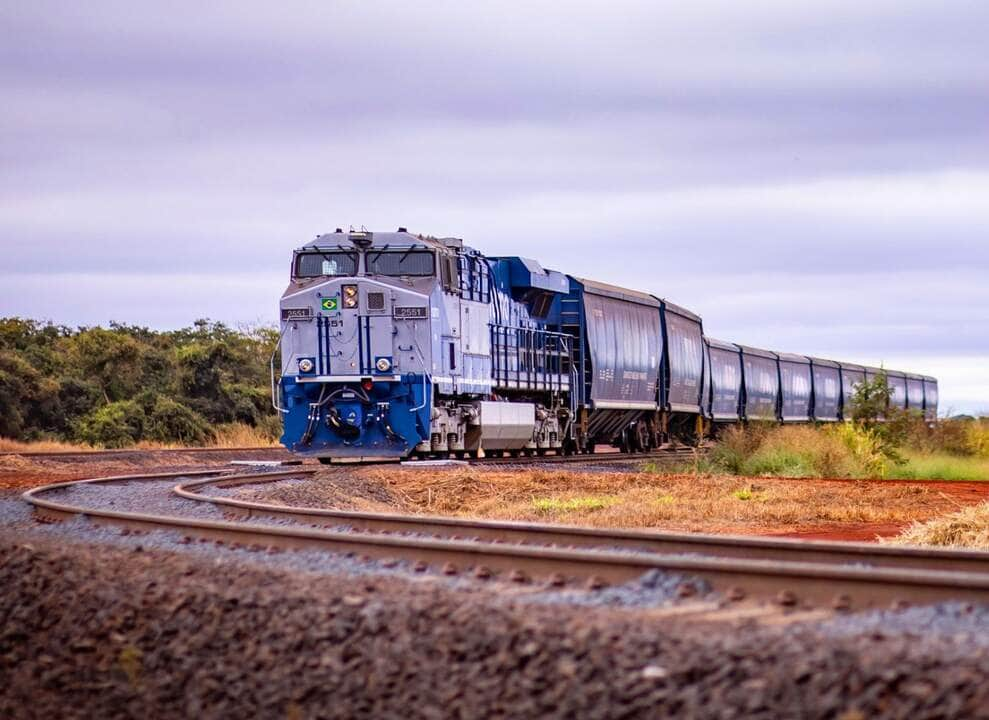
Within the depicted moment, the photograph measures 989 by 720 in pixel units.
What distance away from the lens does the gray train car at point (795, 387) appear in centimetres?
4706

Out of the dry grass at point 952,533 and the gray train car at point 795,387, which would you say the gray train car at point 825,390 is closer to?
the gray train car at point 795,387

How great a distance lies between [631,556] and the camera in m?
7.71

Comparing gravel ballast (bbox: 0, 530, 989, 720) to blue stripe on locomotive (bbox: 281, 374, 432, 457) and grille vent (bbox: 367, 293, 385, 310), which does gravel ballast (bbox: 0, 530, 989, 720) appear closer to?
blue stripe on locomotive (bbox: 281, 374, 432, 457)

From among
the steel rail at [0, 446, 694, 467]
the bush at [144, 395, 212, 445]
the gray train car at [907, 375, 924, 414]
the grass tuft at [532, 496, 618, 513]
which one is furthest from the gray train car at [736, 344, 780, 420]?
the grass tuft at [532, 496, 618, 513]

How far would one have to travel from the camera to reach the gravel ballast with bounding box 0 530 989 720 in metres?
4.85

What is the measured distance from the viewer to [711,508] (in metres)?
15.9

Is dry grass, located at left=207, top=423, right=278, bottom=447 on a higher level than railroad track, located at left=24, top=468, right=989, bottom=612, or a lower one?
higher

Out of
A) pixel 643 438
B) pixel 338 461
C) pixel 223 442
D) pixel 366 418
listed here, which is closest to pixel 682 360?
pixel 643 438

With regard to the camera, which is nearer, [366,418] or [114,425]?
[366,418]

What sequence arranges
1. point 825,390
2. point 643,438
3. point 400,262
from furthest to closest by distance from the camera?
point 825,390 → point 643,438 → point 400,262

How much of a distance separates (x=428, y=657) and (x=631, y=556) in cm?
216

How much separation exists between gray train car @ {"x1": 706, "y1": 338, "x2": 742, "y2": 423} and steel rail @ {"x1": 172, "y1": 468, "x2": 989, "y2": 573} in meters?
28.3

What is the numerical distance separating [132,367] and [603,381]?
18463 mm

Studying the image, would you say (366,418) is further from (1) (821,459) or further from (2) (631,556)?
(2) (631,556)
